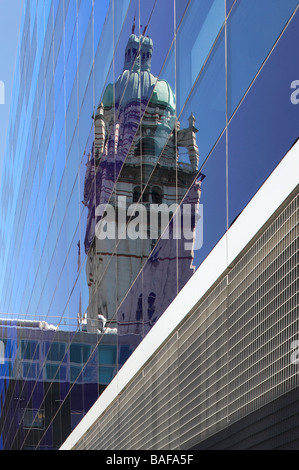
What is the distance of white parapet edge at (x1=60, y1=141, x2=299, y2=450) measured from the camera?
802 cm

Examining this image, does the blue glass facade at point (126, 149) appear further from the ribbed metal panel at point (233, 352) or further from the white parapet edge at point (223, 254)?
the ribbed metal panel at point (233, 352)

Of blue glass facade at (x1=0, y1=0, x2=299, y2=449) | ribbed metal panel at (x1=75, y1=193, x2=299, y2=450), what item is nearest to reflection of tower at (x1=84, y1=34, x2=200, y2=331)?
blue glass facade at (x1=0, y1=0, x2=299, y2=449)

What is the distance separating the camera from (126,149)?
17.0m

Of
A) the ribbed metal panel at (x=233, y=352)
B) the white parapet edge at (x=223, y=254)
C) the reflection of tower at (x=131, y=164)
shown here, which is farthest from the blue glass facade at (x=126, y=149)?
the ribbed metal panel at (x=233, y=352)

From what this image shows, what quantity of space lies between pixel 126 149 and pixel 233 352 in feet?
27.6

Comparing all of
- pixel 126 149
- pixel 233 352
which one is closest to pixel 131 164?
pixel 126 149

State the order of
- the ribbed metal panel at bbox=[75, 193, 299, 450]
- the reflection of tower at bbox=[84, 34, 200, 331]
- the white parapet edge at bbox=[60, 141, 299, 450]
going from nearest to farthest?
the ribbed metal panel at bbox=[75, 193, 299, 450] < the white parapet edge at bbox=[60, 141, 299, 450] < the reflection of tower at bbox=[84, 34, 200, 331]

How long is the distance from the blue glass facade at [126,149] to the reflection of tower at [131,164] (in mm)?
43

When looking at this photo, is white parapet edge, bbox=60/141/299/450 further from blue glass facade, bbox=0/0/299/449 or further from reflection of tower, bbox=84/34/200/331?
reflection of tower, bbox=84/34/200/331

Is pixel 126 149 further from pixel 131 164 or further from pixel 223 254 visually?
pixel 223 254

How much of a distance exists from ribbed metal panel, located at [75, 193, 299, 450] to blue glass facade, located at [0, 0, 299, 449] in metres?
0.81

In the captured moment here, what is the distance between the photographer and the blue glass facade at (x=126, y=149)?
30.6 ft
